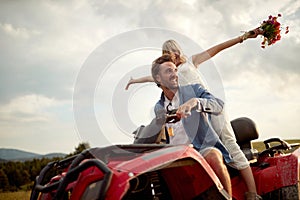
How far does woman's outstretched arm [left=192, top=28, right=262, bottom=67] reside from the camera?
5.88 meters

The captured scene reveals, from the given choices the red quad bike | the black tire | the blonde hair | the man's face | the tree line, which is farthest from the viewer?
the tree line

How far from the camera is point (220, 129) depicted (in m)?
4.35

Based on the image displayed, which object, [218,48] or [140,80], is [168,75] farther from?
[218,48]

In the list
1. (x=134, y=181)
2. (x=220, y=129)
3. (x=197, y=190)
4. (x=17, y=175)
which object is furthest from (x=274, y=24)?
(x=17, y=175)

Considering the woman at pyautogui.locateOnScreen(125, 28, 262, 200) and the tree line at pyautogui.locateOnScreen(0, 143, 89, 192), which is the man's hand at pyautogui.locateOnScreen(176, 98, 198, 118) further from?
the tree line at pyautogui.locateOnScreen(0, 143, 89, 192)

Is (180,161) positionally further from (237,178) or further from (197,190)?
(237,178)

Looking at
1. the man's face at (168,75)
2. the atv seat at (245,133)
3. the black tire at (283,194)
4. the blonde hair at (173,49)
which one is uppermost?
the blonde hair at (173,49)

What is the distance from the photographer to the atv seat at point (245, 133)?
5328 mm

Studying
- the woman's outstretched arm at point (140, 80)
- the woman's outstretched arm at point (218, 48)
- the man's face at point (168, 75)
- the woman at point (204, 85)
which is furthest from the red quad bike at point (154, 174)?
the woman's outstretched arm at point (218, 48)

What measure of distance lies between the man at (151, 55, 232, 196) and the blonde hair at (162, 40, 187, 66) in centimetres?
62

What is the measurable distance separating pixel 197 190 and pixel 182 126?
817 millimetres

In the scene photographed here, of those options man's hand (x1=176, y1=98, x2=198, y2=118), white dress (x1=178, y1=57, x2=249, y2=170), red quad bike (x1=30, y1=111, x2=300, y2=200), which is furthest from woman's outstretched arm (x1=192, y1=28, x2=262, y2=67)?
man's hand (x1=176, y1=98, x2=198, y2=118)

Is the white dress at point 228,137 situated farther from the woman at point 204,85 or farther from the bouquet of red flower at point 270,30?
the bouquet of red flower at point 270,30

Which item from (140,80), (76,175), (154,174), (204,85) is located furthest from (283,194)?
(76,175)
